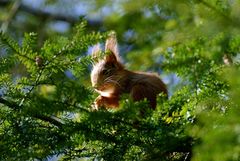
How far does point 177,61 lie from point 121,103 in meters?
0.23

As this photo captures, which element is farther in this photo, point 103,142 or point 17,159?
point 103,142

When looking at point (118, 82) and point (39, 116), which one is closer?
point (39, 116)

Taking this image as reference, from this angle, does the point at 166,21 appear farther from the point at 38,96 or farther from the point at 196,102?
the point at 38,96

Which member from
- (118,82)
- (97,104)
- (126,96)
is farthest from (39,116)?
(118,82)

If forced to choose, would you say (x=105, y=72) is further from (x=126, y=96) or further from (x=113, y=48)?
(x=126, y=96)

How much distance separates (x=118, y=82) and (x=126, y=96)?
217cm

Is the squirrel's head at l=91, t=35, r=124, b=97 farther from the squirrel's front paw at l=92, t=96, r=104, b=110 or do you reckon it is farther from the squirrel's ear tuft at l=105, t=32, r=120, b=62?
the squirrel's front paw at l=92, t=96, r=104, b=110

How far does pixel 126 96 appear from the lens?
2080 mm

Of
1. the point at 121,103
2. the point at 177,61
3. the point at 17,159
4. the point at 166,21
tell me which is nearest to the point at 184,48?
the point at 177,61

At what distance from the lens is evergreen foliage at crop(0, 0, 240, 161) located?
78.9 inches

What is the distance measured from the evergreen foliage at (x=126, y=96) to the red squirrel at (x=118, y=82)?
143cm

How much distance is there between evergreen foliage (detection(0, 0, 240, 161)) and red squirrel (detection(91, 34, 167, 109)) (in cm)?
143

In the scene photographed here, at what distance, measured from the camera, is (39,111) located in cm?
206

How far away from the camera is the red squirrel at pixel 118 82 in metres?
3.97
